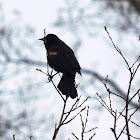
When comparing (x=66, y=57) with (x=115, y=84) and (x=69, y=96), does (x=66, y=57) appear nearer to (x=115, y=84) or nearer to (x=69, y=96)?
(x=69, y=96)

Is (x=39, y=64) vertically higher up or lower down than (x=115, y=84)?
higher up

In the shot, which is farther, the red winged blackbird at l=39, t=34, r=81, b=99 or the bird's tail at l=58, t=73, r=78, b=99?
the red winged blackbird at l=39, t=34, r=81, b=99

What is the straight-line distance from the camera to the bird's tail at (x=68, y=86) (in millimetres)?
3098

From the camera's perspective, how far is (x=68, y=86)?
3.24 metres

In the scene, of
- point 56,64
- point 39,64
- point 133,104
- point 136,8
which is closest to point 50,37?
point 56,64

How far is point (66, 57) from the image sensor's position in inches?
137

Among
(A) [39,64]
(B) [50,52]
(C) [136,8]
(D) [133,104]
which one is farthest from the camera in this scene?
(A) [39,64]

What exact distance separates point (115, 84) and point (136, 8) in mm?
2187

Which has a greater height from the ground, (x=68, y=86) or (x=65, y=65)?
(x=65, y=65)

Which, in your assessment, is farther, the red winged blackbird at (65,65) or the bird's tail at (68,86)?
the red winged blackbird at (65,65)

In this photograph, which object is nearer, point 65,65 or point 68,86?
point 68,86

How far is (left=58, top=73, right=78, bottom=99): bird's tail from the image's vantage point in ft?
10.2

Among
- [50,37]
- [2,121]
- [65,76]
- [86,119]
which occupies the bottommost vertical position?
[86,119]

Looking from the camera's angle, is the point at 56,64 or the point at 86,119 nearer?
the point at 86,119
